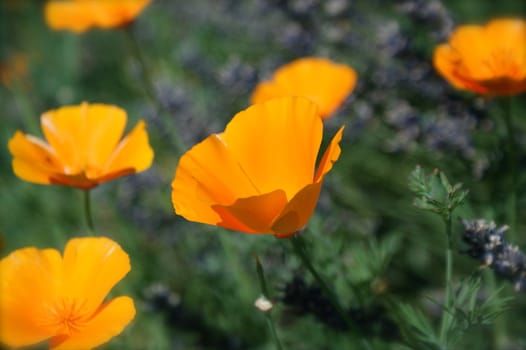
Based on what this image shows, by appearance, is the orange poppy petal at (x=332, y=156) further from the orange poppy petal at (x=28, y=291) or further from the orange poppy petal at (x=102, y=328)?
the orange poppy petal at (x=28, y=291)

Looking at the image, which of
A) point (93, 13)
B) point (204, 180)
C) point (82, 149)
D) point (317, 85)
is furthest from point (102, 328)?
point (93, 13)

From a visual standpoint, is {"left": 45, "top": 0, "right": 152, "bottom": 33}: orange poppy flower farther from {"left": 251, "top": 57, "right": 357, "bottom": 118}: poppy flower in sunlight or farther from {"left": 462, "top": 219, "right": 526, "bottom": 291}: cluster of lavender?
{"left": 462, "top": 219, "right": 526, "bottom": 291}: cluster of lavender

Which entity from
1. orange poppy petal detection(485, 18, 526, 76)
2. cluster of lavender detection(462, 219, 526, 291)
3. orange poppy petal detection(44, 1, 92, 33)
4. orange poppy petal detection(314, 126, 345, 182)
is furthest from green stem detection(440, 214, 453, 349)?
orange poppy petal detection(44, 1, 92, 33)

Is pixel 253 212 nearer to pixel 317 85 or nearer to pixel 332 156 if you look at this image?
pixel 332 156

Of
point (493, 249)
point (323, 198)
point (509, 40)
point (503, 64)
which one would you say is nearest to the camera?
point (493, 249)

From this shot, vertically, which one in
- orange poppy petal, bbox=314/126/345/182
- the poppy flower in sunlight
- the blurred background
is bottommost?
the blurred background

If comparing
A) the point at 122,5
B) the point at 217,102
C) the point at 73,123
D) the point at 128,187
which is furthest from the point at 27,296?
the point at 217,102

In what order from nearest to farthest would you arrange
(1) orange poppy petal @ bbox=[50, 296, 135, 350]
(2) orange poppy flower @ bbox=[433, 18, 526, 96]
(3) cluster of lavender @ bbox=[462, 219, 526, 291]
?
(1) orange poppy petal @ bbox=[50, 296, 135, 350]
(3) cluster of lavender @ bbox=[462, 219, 526, 291]
(2) orange poppy flower @ bbox=[433, 18, 526, 96]
